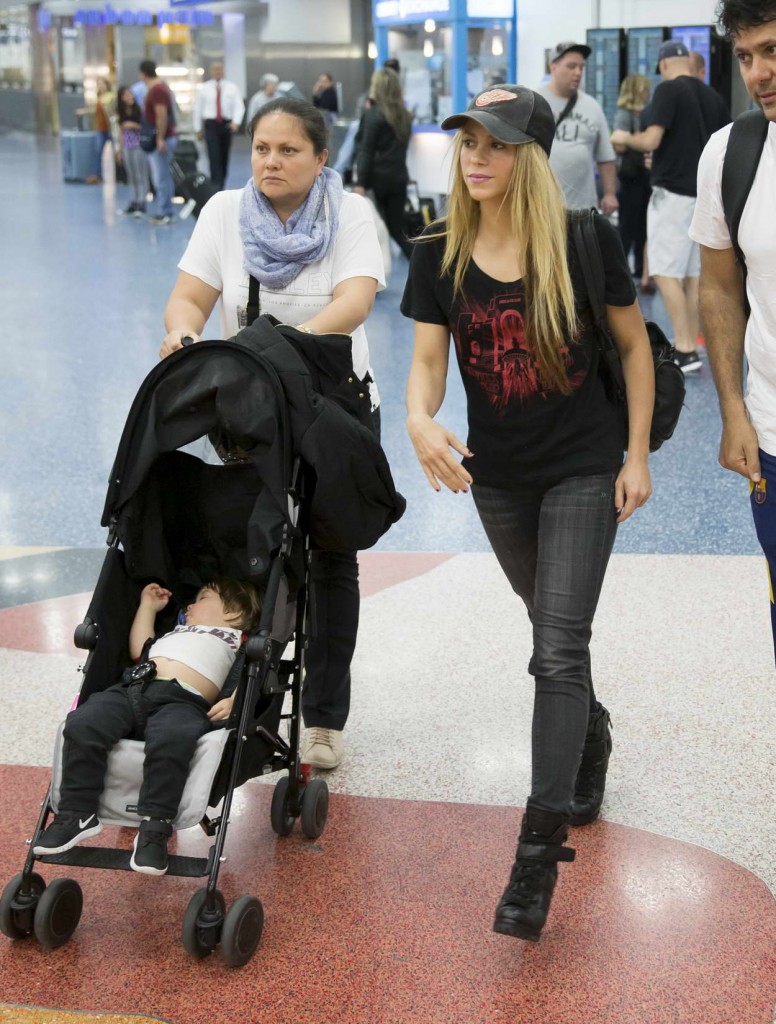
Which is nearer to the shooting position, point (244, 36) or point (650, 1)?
point (650, 1)

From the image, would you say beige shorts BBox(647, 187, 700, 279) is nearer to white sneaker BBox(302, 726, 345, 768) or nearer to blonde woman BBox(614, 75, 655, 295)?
blonde woman BBox(614, 75, 655, 295)

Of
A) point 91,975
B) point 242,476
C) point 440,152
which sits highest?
point 440,152

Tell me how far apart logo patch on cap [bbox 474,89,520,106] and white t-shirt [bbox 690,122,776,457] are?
0.39 m

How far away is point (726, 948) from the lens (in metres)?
2.46

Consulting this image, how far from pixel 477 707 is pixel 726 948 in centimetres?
121

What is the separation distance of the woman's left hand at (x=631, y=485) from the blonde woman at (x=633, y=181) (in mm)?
7058

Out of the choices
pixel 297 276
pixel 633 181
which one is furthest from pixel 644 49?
pixel 297 276

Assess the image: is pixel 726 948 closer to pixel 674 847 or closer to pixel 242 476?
pixel 674 847

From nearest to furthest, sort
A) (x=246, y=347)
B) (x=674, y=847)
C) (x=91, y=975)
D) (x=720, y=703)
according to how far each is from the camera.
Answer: (x=91, y=975), (x=246, y=347), (x=674, y=847), (x=720, y=703)

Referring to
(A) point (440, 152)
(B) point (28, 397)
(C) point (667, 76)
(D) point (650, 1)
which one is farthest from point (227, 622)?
(A) point (440, 152)

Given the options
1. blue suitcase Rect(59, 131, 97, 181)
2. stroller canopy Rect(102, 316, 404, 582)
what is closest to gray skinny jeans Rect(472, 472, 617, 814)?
stroller canopy Rect(102, 316, 404, 582)

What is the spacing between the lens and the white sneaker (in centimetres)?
321

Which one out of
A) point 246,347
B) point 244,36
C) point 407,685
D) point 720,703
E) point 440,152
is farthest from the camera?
point 244,36

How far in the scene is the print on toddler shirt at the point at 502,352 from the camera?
2436 millimetres
